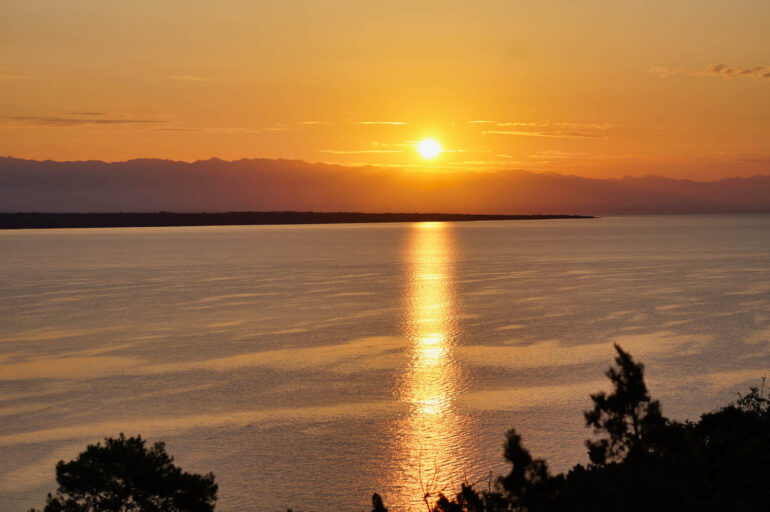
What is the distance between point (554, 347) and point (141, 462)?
34.9 meters

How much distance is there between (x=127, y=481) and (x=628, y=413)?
10.5m

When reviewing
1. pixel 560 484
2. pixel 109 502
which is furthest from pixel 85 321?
pixel 560 484

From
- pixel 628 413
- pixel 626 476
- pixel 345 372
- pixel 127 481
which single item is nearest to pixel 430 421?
pixel 345 372

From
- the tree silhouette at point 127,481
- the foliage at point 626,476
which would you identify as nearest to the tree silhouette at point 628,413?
the foliage at point 626,476

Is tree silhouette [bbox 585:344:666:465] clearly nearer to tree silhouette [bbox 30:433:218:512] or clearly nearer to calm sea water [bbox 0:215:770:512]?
tree silhouette [bbox 30:433:218:512]

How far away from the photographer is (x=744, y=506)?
15008mm

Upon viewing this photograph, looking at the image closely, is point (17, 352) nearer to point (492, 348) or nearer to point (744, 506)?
point (492, 348)

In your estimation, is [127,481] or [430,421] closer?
[127,481]

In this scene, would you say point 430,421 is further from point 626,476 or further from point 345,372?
point 626,476

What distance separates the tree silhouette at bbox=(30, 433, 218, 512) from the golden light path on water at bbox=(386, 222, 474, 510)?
719cm

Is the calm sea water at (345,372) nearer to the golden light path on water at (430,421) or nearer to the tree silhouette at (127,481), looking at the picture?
the golden light path on water at (430,421)

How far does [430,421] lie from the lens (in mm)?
30172

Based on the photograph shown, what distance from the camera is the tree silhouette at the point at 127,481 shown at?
15.5 m

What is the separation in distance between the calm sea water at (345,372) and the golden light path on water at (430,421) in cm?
11
